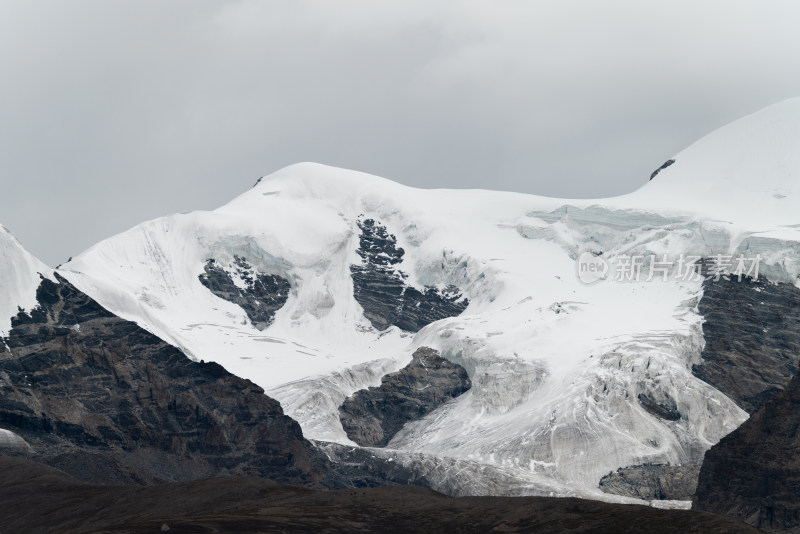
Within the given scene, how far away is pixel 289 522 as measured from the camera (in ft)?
592

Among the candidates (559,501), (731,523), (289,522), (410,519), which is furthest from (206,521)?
(731,523)

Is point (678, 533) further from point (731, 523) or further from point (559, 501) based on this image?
point (559, 501)

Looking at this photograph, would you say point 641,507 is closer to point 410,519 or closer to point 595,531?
point 595,531

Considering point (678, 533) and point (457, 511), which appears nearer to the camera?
point (678, 533)

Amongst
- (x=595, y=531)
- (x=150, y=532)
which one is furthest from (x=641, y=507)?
(x=150, y=532)

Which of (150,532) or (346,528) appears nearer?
(150,532)

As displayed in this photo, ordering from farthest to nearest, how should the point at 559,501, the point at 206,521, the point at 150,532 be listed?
1. the point at 559,501
2. the point at 206,521
3. the point at 150,532

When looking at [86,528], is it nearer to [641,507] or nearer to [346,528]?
[346,528]

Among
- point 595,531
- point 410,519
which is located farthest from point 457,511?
point 595,531

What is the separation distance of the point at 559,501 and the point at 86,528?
60.7 metres

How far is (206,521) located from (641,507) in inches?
2007

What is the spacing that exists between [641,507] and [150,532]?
2266 inches

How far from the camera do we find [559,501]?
188625 millimetres

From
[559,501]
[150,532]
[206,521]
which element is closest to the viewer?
[150,532]
